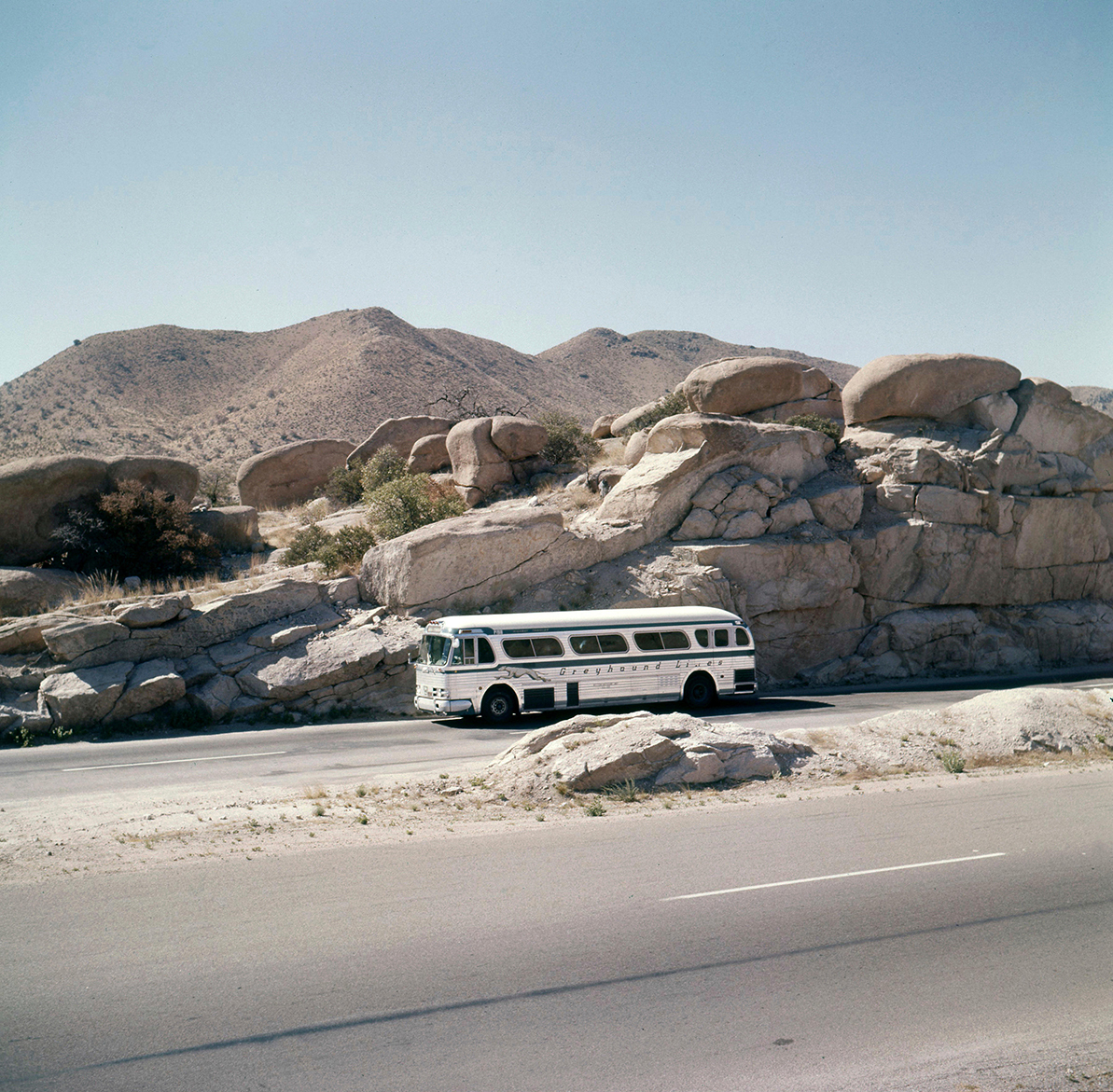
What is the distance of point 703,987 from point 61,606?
22286 mm

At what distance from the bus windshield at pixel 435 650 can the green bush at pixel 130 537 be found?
38.1 ft

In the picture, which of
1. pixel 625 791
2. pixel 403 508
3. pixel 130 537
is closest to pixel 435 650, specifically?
pixel 403 508

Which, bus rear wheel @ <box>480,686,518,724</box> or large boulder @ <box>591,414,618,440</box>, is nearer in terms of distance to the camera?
bus rear wheel @ <box>480,686,518,724</box>

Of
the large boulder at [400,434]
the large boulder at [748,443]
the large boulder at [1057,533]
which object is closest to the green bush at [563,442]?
the large boulder at [748,443]

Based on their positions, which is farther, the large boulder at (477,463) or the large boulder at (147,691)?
the large boulder at (477,463)

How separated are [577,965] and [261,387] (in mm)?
78560

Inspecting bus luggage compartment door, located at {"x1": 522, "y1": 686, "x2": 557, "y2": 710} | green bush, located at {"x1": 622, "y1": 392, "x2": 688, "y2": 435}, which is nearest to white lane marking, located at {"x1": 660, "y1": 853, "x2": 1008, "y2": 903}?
bus luggage compartment door, located at {"x1": 522, "y1": 686, "x2": 557, "y2": 710}

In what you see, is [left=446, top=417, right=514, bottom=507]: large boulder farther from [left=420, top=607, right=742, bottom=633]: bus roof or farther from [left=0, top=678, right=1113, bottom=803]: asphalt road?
[left=0, top=678, right=1113, bottom=803]: asphalt road

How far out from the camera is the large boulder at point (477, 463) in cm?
3416

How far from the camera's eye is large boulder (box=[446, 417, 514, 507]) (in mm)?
34156

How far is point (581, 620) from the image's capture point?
793 inches

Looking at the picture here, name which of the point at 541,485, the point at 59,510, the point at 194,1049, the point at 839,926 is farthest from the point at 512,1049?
the point at 541,485

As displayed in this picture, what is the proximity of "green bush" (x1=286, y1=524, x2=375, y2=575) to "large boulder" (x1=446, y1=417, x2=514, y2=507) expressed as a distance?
689 cm

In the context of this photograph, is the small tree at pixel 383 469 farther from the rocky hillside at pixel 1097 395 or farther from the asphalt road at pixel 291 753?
the rocky hillside at pixel 1097 395
